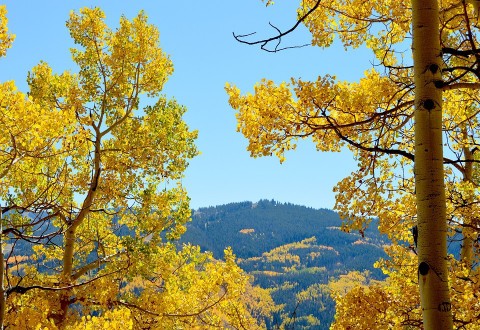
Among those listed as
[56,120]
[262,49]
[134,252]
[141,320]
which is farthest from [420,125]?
[141,320]

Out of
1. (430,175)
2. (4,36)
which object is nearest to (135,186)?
(4,36)

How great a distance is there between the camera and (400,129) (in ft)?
16.3

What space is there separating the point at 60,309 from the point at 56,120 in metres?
5.38

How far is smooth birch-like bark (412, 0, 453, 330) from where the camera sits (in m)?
2.11

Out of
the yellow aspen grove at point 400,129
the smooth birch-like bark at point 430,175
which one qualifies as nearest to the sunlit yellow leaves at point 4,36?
the yellow aspen grove at point 400,129

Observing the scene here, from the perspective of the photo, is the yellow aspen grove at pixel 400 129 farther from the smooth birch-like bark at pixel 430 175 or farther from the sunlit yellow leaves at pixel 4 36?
the sunlit yellow leaves at pixel 4 36

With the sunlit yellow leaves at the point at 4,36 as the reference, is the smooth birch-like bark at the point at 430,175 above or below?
below

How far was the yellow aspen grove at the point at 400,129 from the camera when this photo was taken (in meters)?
2.24

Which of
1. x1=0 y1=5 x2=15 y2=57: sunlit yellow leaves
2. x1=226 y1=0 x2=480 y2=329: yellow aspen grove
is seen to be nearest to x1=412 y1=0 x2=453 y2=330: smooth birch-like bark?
x1=226 y1=0 x2=480 y2=329: yellow aspen grove

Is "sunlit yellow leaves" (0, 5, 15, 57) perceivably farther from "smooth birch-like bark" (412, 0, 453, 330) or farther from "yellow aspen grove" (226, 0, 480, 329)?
"smooth birch-like bark" (412, 0, 453, 330)

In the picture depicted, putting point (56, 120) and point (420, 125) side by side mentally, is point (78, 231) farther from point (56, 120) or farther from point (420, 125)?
point (420, 125)

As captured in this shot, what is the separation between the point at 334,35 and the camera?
205 inches

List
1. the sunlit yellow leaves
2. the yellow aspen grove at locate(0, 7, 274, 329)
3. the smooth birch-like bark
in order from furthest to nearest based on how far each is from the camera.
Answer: the yellow aspen grove at locate(0, 7, 274, 329) → the sunlit yellow leaves → the smooth birch-like bark

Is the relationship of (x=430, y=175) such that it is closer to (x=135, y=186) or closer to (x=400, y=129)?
(x=400, y=129)
